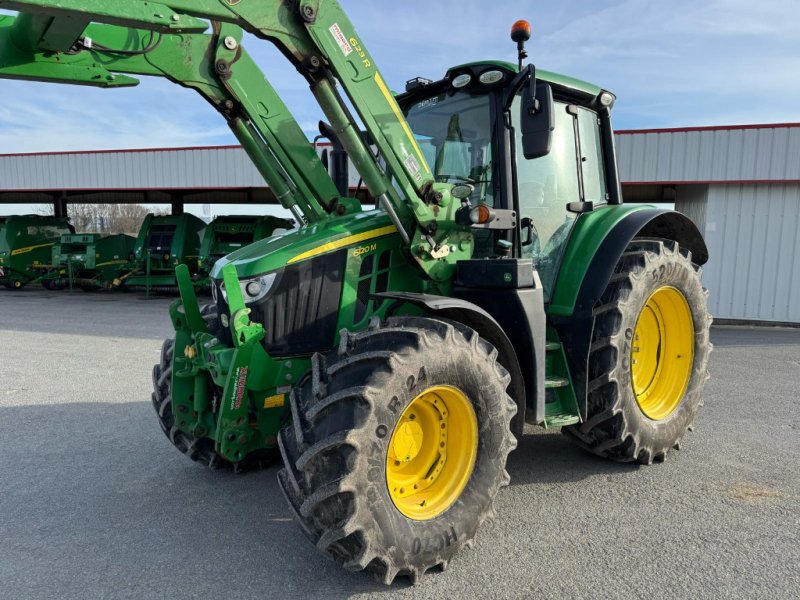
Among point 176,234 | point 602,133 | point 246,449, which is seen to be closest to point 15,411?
point 246,449

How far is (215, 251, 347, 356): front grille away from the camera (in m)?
3.22

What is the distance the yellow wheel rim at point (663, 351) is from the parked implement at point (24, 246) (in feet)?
66.0

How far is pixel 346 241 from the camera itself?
3357 millimetres

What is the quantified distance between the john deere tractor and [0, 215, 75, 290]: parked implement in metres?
18.5

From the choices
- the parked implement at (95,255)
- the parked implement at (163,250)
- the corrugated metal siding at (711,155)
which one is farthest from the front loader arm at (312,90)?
the parked implement at (95,255)

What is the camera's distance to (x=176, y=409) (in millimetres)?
3615

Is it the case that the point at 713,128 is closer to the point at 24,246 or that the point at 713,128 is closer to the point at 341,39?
the point at 341,39

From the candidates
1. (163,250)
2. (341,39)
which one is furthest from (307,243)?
(163,250)

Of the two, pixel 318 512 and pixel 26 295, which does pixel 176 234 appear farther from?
pixel 318 512

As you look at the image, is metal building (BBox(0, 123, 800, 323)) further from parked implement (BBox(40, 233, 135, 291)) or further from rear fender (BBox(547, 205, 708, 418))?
parked implement (BBox(40, 233, 135, 291))

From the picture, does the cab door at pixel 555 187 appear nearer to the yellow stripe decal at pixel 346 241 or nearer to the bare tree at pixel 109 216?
the yellow stripe decal at pixel 346 241

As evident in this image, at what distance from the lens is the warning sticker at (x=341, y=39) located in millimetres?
2979

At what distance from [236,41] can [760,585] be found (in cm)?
379

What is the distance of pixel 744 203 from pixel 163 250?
14670mm
